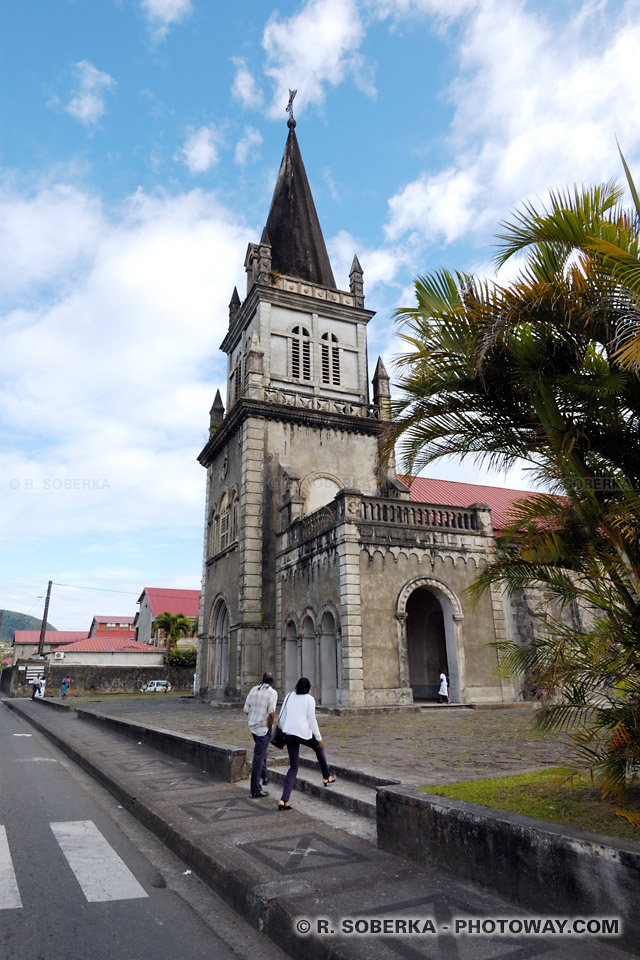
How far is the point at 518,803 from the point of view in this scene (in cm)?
512

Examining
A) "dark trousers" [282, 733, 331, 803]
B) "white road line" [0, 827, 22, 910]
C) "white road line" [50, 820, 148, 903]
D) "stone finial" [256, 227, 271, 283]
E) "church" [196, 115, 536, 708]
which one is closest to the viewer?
"white road line" [0, 827, 22, 910]

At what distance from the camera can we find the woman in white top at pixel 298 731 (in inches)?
261

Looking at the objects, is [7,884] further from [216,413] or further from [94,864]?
[216,413]

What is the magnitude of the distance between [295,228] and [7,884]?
28.3 meters

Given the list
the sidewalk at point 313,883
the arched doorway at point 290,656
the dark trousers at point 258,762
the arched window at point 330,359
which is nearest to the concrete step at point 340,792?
the sidewalk at point 313,883

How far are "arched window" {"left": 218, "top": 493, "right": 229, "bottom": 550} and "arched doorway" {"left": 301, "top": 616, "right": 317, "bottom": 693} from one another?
632cm

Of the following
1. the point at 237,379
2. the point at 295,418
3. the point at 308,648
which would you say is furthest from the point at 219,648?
the point at 237,379

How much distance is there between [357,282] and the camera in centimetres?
2769

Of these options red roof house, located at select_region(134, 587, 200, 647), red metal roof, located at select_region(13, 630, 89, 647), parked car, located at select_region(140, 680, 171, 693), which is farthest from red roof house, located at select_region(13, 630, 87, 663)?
parked car, located at select_region(140, 680, 171, 693)

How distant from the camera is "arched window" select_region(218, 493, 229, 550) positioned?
81.7 feet

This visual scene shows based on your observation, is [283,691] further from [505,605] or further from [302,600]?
[505,605]

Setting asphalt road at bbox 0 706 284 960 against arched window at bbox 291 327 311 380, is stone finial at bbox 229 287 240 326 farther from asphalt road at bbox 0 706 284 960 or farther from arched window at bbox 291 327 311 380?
asphalt road at bbox 0 706 284 960

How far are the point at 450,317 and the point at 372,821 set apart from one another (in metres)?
5.08

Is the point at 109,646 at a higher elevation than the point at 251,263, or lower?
lower
